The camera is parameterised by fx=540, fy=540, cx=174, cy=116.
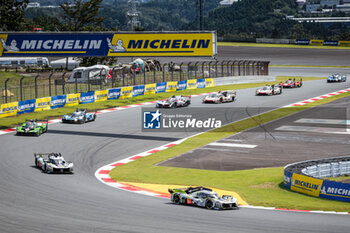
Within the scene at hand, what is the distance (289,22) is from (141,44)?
150m

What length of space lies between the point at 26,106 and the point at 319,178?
28.6 metres

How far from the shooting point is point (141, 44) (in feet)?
140

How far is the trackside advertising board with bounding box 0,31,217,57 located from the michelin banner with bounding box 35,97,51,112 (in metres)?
3.88

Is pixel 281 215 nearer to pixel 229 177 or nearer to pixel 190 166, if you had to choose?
pixel 229 177

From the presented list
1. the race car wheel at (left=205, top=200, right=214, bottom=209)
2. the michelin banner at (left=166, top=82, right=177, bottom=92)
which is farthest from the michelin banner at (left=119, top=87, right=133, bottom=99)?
the race car wheel at (left=205, top=200, right=214, bottom=209)

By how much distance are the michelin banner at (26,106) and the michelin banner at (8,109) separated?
387 mm

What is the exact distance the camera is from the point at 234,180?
23.3 m

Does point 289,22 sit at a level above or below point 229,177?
above

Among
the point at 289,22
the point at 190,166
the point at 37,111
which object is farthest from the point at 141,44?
the point at 289,22

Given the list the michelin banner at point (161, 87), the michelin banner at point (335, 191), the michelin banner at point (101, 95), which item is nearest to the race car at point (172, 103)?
the michelin banner at point (101, 95)

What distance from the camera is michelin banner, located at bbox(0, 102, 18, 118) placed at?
134 feet

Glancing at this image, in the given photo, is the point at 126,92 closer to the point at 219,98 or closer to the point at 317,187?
the point at 219,98

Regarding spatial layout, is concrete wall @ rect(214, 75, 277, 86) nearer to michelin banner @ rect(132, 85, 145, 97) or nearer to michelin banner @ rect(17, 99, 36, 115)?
michelin banner @ rect(132, 85, 145, 97)

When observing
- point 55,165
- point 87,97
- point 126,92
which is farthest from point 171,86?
point 55,165
